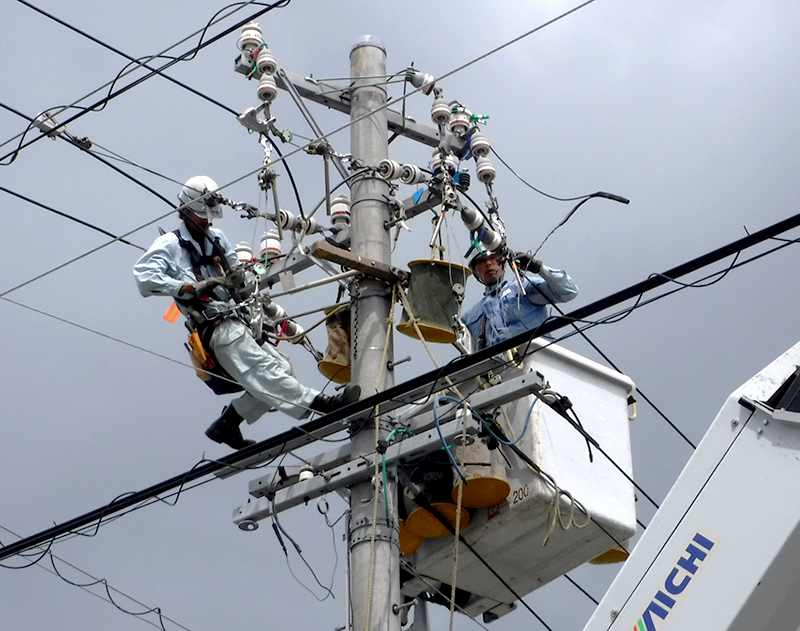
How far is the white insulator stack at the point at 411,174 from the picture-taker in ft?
32.0

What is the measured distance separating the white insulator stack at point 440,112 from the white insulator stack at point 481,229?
1032 mm

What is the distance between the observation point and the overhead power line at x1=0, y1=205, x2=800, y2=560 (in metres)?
6.93

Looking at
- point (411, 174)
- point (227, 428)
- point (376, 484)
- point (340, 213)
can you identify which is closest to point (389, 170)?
point (411, 174)

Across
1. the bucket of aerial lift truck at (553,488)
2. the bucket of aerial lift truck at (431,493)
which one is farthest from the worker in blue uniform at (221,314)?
the bucket of aerial lift truck at (553,488)

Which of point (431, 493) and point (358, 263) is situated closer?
point (431, 493)

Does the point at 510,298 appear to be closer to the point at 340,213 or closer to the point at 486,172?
the point at 486,172

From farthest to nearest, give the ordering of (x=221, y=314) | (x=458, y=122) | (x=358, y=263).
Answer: (x=458, y=122), (x=221, y=314), (x=358, y=263)

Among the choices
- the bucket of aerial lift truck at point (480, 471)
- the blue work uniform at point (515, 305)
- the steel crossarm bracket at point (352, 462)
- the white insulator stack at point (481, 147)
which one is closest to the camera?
the steel crossarm bracket at point (352, 462)

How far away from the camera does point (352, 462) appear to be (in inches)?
339

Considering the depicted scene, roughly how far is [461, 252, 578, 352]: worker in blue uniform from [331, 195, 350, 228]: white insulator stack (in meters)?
0.97

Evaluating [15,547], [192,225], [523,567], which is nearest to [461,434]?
[523,567]

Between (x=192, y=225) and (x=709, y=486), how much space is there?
5.19 m

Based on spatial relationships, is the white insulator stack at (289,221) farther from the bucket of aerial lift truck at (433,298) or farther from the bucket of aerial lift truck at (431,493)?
the bucket of aerial lift truck at (431,493)

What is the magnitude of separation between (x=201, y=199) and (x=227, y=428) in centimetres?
159
